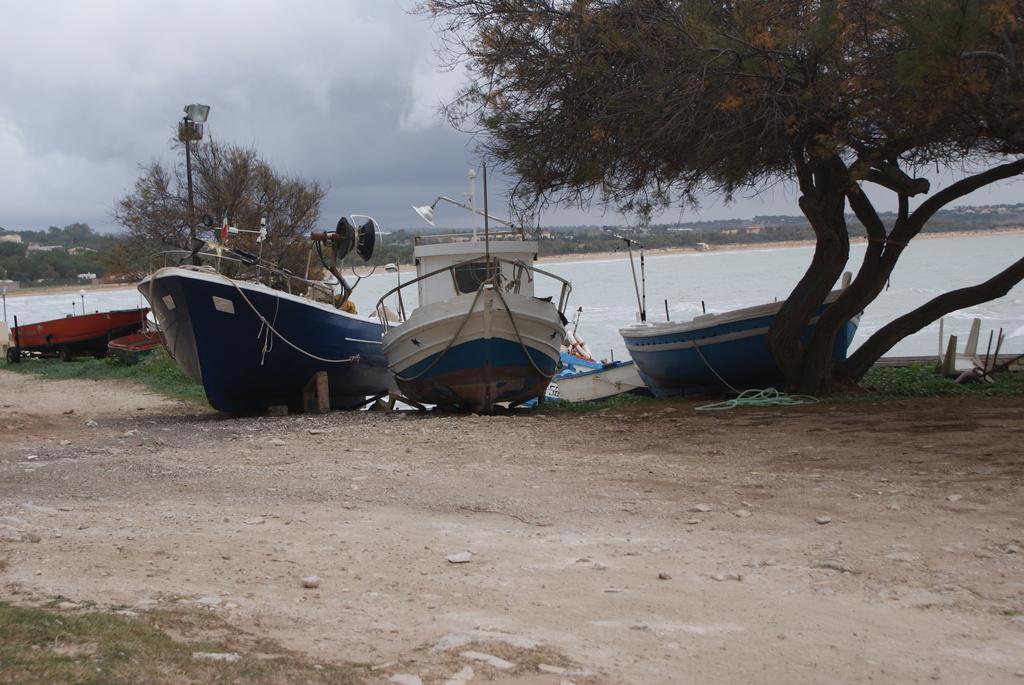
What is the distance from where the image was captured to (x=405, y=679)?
4090 mm

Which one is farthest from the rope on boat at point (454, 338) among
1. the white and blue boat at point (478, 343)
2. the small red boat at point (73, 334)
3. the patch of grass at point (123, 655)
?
the small red boat at point (73, 334)

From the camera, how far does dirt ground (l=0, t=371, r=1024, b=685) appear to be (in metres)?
4.63

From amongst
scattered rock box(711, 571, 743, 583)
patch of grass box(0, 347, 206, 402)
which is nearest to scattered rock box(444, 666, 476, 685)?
scattered rock box(711, 571, 743, 583)

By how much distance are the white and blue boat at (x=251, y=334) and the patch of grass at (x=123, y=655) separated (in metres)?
10.2

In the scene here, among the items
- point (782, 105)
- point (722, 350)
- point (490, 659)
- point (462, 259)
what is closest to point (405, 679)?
point (490, 659)

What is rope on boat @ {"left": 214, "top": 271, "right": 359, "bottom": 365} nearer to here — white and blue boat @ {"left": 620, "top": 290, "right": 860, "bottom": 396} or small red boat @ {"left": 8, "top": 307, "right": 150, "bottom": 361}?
white and blue boat @ {"left": 620, "top": 290, "right": 860, "bottom": 396}

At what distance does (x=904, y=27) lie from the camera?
10297mm

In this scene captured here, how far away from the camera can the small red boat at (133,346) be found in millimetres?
25734

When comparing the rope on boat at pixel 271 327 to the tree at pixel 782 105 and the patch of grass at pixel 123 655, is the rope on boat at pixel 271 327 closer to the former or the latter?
the tree at pixel 782 105

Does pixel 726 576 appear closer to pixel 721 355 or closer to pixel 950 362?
pixel 721 355

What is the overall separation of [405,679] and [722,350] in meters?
12.2

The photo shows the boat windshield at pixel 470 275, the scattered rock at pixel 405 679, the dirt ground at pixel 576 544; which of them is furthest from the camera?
the boat windshield at pixel 470 275

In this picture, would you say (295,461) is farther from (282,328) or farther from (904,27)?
(904,27)

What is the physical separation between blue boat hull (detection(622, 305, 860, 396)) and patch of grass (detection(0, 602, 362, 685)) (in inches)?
447
